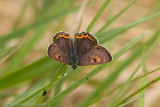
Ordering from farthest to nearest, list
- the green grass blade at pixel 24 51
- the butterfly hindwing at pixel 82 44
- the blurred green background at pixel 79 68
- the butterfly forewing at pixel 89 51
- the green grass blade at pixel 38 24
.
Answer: the green grass blade at pixel 24 51 → the green grass blade at pixel 38 24 → the butterfly hindwing at pixel 82 44 → the butterfly forewing at pixel 89 51 → the blurred green background at pixel 79 68

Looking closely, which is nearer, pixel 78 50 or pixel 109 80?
pixel 78 50

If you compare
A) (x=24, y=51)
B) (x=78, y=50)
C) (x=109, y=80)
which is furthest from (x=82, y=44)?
(x=24, y=51)

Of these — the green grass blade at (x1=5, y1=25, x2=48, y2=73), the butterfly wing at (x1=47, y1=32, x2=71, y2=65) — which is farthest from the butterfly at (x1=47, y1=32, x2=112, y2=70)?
the green grass blade at (x1=5, y1=25, x2=48, y2=73)

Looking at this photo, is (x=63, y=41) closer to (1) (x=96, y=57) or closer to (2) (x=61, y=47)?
(2) (x=61, y=47)

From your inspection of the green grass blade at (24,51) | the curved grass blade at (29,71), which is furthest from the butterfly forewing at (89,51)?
the green grass blade at (24,51)

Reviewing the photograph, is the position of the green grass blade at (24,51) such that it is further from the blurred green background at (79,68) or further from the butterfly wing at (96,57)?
the butterfly wing at (96,57)

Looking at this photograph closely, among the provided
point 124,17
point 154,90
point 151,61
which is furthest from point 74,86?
point 124,17

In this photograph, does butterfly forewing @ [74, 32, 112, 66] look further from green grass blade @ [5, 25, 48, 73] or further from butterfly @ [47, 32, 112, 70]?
green grass blade @ [5, 25, 48, 73]
